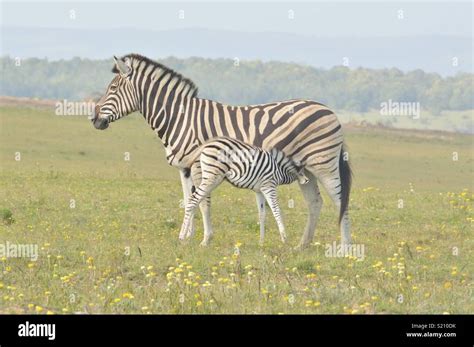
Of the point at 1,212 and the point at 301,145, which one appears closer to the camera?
the point at 301,145

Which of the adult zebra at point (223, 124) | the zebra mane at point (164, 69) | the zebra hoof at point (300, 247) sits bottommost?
the zebra hoof at point (300, 247)

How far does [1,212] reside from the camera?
18422mm

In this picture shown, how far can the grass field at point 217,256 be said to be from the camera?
1144 centimetres

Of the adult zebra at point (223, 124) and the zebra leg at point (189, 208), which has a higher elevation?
the adult zebra at point (223, 124)

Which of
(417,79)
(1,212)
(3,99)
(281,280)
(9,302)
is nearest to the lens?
(9,302)

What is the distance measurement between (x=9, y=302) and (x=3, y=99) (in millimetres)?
57850

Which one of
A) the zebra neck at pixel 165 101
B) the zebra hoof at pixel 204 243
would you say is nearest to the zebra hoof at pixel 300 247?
the zebra hoof at pixel 204 243

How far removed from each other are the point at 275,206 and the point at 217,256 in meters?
1.70

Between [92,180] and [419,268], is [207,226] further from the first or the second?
[92,180]

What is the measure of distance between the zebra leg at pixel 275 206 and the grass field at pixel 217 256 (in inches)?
11.6

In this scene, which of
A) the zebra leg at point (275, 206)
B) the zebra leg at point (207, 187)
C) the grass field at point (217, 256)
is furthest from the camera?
the zebra leg at point (207, 187)

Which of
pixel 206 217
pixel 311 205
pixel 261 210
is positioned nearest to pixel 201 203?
pixel 206 217

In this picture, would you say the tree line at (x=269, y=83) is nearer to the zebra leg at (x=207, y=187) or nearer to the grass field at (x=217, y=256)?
the grass field at (x=217, y=256)
